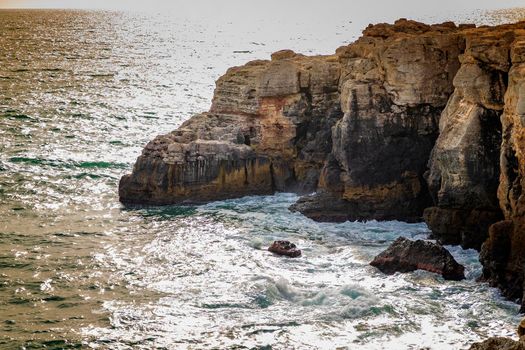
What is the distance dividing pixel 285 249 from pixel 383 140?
371 inches

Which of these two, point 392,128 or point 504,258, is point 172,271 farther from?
point 392,128

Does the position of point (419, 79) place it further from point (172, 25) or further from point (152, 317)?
point (172, 25)

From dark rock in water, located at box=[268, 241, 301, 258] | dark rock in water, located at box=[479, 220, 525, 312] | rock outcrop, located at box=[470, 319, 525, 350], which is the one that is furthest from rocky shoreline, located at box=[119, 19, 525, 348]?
rock outcrop, located at box=[470, 319, 525, 350]

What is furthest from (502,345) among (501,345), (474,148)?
(474,148)

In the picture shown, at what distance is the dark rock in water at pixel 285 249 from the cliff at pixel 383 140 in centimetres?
619

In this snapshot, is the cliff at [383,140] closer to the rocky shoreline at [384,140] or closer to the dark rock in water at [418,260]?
the rocky shoreline at [384,140]

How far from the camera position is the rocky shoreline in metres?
35.5

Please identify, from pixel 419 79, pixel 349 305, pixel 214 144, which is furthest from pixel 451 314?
pixel 214 144

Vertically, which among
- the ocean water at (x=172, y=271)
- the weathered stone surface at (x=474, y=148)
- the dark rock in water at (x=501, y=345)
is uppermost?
the weathered stone surface at (x=474, y=148)

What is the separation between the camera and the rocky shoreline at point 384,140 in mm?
35469

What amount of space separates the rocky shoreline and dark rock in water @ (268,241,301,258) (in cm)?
627

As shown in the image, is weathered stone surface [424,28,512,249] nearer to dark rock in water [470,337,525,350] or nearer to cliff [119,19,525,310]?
cliff [119,19,525,310]

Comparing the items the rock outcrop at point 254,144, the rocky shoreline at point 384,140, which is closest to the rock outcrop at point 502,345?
the rocky shoreline at point 384,140

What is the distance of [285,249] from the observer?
38.8m
